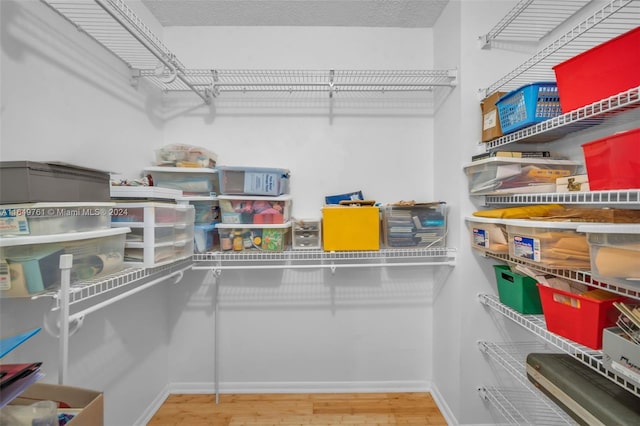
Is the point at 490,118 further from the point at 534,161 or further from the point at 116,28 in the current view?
the point at 116,28

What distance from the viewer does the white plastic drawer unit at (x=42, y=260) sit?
75cm

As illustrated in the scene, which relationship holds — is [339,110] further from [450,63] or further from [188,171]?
[188,171]

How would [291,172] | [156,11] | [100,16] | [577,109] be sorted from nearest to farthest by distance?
[577,109]
[100,16]
[156,11]
[291,172]

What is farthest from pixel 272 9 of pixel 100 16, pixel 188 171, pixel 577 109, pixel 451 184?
pixel 577 109

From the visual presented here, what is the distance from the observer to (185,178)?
5.22 feet

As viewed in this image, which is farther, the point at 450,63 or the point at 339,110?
the point at 339,110

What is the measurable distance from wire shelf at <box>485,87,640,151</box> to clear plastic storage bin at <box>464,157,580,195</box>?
112 millimetres

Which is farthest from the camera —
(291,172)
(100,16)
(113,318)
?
(291,172)

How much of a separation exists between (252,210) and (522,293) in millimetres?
1337

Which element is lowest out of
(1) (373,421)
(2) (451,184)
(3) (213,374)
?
(1) (373,421)

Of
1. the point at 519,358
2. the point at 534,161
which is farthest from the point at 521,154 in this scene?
the point at 519,358

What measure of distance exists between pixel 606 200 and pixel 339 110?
53.9 inches

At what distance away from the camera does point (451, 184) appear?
1.58 metres

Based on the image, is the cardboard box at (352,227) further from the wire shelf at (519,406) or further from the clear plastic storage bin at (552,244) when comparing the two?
the wire shelf at (519,406)
